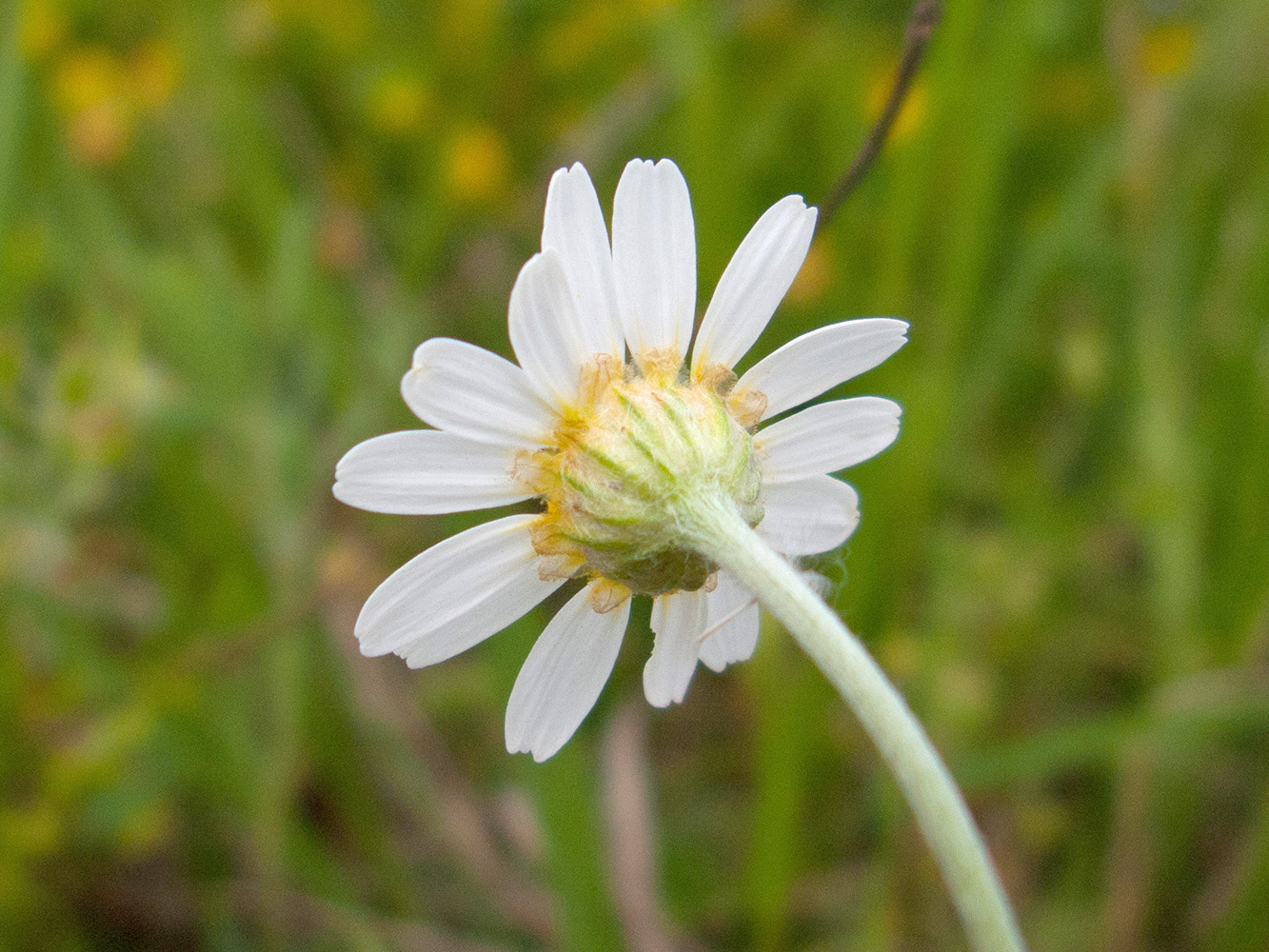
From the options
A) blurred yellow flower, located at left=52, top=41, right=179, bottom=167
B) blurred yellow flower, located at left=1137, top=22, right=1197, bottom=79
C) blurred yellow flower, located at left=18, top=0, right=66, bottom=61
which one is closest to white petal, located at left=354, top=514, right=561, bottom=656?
blurred yellow flower, located at left=52, top=41, right=179, bottom=167

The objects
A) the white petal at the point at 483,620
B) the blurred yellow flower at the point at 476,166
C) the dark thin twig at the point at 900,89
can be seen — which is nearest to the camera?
the white petal at the point at 483,620

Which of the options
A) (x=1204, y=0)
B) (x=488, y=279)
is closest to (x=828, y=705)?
(x=488, y=279)

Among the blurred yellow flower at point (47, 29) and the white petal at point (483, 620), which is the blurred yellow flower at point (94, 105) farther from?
the white petal at point (483, 620)

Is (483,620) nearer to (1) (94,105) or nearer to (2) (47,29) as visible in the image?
(1) (94,105)

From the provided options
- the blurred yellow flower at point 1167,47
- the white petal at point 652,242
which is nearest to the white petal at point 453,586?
the white petal at point 652,242

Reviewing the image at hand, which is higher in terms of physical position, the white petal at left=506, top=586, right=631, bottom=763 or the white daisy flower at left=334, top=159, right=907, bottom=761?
the white daisy flower at left=334, top=159, right=907, bottom=761

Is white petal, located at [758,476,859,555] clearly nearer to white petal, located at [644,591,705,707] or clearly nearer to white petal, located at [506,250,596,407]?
white petal, located at [644,591,705,707]

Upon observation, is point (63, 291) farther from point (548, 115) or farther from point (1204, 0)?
point (1204, 0)
